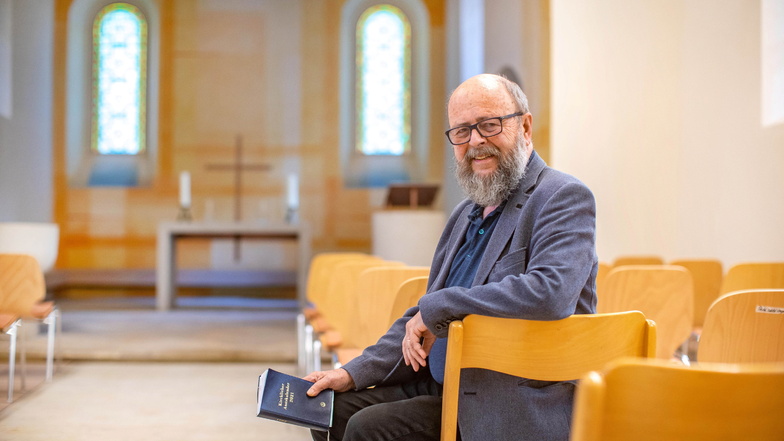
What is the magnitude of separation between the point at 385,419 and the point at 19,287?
9.90ft

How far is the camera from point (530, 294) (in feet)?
4.64

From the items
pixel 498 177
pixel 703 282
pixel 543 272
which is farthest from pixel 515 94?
pixel 703 282

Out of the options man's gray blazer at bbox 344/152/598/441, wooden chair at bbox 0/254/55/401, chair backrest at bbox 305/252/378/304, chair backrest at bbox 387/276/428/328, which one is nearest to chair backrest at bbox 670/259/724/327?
chair backrest at bbox 305/252/378/304

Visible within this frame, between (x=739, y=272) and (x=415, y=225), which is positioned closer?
(x=739, y=272)

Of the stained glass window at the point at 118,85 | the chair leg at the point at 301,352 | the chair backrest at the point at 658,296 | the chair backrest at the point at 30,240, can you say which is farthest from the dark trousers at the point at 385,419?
the stained glass window at the point at 118,85

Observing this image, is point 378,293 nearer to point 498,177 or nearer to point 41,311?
point 498,177

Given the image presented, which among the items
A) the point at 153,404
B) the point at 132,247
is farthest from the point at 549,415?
the point at 132,247

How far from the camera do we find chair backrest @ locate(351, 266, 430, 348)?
2.52 metres

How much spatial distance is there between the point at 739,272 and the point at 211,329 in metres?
4.11

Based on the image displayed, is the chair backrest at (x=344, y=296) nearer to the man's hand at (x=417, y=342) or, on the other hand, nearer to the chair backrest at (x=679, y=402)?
the man's hand at (x=417, y=342)

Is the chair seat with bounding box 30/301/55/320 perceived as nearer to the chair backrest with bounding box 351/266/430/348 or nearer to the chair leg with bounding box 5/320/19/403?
the chair leg with bounding box 5/320/19/403

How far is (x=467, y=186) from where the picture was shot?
182 cm

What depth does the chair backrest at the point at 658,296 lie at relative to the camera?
2771 millimetres

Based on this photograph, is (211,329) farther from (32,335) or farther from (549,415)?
(549,415)
